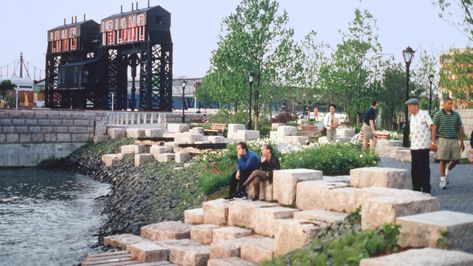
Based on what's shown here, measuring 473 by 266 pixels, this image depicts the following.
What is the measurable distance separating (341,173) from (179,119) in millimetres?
31623

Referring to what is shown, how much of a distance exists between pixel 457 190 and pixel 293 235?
5205 millimetres

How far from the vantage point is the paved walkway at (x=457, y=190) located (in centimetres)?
1068

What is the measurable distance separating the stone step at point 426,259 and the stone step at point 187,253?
14.5ft

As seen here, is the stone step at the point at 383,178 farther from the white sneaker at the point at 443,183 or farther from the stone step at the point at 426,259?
the stone step at the point at 426,259

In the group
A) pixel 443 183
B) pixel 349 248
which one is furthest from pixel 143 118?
pixel 349 248

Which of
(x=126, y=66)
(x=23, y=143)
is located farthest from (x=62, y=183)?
(x=126, y=66)

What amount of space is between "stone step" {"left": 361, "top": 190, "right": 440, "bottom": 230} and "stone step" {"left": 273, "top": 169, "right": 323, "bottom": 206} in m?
3.04

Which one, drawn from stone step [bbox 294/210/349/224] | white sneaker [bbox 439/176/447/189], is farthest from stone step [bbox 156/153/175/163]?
stone step [bbox 294/210/349/224]

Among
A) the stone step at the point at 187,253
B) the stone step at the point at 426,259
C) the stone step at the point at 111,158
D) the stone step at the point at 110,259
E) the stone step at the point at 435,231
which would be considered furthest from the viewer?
the stone step at the point at 111,158

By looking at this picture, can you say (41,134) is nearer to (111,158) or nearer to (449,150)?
(111,158)

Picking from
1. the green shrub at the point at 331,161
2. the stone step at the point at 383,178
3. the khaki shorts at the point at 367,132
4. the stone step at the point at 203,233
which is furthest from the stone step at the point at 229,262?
the khaki shorts at the point at 367,132

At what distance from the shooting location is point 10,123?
33.7m

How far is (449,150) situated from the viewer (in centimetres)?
1281

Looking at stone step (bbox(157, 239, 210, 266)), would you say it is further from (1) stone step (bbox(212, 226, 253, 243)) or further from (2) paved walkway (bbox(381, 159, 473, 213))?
(2) paved walkway (bbox(381, 159, 473, 213))
